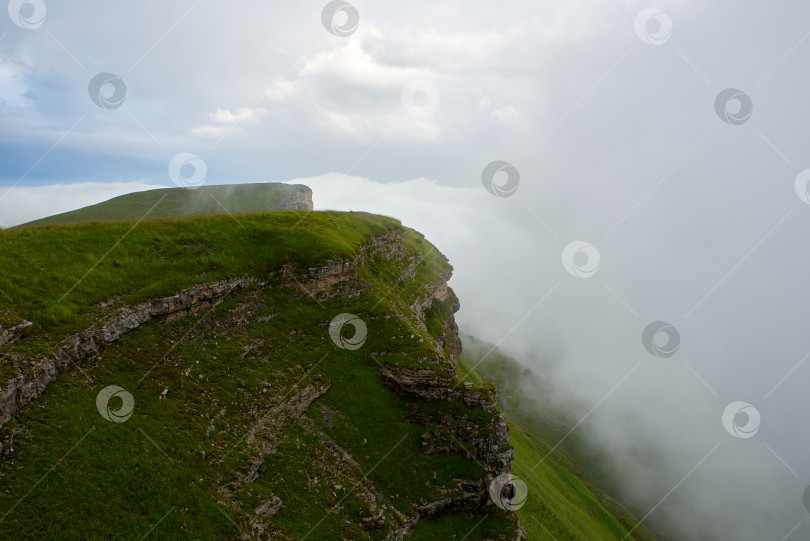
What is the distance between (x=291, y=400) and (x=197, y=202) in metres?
101

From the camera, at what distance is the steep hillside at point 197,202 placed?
325 feet

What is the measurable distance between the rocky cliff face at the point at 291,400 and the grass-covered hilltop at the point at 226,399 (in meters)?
0.13

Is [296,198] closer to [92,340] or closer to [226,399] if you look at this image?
[92,340]

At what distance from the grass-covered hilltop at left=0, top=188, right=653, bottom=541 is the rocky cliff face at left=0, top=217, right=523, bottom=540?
0.13 metres

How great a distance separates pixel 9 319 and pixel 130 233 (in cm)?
1423

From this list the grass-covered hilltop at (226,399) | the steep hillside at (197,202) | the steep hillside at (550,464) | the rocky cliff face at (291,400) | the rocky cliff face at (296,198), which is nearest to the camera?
the grass-covered hilltop at (226,399)

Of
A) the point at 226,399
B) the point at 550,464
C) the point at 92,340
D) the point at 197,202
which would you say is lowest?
the point at 197,202

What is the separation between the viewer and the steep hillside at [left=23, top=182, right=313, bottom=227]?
325 ft

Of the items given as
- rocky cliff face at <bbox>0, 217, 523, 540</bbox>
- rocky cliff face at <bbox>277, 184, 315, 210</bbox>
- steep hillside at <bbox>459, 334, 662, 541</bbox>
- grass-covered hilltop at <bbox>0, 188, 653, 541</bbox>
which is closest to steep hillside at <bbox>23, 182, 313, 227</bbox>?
rocky cliff face at <bbox>277, 184, 315, 210</bbox>

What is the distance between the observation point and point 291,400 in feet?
106

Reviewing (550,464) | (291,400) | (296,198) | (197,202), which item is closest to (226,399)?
(291,400)

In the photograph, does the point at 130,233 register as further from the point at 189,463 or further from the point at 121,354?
the point at 189,463

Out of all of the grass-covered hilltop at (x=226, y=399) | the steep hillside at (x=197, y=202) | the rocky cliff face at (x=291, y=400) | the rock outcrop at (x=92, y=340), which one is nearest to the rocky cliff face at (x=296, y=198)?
the steep hillside at (x=197, y=202)

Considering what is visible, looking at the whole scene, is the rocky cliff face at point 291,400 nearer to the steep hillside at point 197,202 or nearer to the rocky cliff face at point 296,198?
the steep hillside at point 197,202
